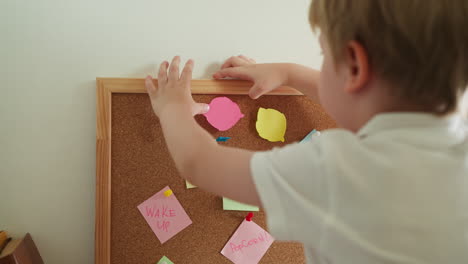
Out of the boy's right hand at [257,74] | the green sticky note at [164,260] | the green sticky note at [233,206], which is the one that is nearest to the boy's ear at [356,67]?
the boy's right hand at [257,74]

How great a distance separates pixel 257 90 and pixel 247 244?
33cm

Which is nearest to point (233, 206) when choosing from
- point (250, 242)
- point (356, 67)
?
point (250, 242)

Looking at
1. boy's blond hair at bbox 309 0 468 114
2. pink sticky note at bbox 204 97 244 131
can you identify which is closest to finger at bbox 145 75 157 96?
pink sticky note at bbox 204 97 244 131

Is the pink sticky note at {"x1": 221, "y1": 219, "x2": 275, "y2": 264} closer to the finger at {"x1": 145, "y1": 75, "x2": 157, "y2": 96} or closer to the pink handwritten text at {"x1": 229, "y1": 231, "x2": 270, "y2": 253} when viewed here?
the pink handwritten text at {"x1": 229, "y1": 231, "x2": 270, "y2": 253}

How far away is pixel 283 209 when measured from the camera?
0.39 meters

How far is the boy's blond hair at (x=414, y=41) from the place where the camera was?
0.34 metres

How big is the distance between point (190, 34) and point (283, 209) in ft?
1.36

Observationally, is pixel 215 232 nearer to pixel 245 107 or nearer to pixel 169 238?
pixel 169 238

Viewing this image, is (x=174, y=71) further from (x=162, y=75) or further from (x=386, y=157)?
(x=386, y=157)

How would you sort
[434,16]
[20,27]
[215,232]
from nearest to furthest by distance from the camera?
[434,16], [20,27], [215,232]

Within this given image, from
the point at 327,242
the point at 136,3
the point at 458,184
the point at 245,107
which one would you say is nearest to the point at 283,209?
the point at 327,242

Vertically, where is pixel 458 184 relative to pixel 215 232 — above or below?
above

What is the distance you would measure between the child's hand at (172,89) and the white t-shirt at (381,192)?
0.78ft

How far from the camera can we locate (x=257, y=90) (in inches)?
25.7
